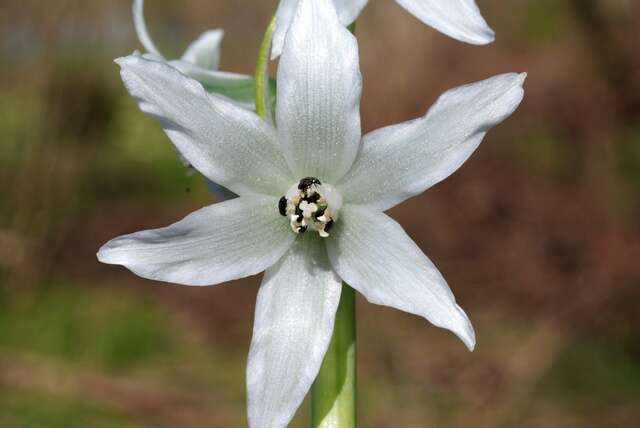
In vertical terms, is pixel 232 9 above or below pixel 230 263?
above

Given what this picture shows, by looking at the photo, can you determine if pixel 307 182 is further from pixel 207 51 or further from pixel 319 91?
pixel 207 51

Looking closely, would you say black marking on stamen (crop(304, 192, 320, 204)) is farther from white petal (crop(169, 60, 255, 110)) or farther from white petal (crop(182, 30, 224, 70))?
white petal (crop(182, 30, 224, 70))

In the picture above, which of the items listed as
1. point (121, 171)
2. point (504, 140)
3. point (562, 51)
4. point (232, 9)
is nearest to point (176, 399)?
point (121, 171)

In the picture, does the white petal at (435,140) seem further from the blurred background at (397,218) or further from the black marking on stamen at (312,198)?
the blurred background at (397,218)

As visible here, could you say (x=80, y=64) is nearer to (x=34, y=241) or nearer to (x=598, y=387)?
(x=34, y=241)

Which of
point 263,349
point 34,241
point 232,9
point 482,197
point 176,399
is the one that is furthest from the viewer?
point 232,9

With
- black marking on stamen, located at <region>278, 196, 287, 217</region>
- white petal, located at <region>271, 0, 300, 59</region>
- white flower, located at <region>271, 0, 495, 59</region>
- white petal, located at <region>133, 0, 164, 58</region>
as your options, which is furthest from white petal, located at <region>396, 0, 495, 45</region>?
white petal, located at <region>133, 0, 164, 58</region>

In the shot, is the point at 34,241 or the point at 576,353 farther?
the point at 34,241
